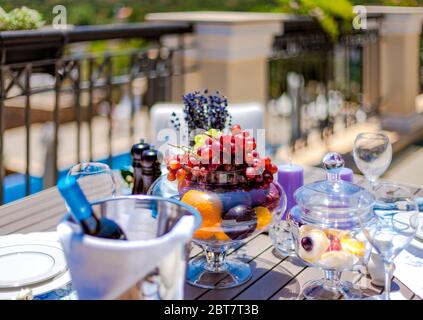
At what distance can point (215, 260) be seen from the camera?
3.92 feet

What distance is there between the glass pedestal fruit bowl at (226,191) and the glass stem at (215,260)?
0.11 feet

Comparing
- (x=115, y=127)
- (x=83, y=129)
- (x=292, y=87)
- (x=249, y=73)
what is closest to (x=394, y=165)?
(x=292, y=87)

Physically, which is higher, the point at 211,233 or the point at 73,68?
the point at 73,68

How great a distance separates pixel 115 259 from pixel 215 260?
1.48 ft

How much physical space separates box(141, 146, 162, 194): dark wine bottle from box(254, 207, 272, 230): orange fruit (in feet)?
1.18

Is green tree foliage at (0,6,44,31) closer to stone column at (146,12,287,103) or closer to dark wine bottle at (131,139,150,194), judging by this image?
stone column at (146,12,287,103)

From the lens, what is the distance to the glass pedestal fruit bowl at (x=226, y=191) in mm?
1073

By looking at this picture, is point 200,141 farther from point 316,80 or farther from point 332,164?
point 316,80

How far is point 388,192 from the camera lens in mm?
1180

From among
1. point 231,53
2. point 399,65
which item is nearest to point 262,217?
point 231,53

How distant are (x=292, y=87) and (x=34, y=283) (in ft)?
11.4

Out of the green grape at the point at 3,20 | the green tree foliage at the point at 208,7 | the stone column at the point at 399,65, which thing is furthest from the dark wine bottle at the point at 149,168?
the stone column at the point at 399,65

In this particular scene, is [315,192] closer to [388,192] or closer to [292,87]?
[388,192]

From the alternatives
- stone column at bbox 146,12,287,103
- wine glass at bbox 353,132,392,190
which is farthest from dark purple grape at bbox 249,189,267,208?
stone column at bbox 146,12,287,103
